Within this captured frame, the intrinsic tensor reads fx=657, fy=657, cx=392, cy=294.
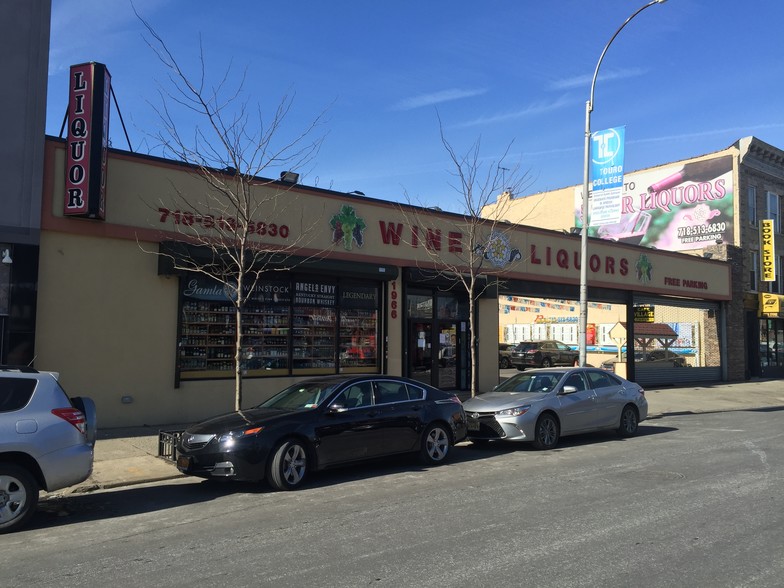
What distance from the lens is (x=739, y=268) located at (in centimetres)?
2953

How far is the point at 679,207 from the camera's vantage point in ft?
106

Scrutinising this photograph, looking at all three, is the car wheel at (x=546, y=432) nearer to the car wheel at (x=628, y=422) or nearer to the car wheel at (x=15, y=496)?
the car wheel at (x=628, y=422)

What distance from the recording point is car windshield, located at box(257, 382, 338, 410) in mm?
9039

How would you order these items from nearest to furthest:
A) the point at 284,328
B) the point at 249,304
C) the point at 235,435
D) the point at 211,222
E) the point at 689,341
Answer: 1. the point at 235,435
2. the point at 211,222
3. the point at 249,304
4. the point at 284,328
5. the point at 689,341

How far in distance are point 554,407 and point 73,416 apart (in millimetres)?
7754

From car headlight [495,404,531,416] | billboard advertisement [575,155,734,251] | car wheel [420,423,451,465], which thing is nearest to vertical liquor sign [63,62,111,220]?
car wheel [420,423,451,465]

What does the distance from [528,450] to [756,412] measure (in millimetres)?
10226

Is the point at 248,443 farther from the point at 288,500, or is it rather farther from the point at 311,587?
the point at 311,587

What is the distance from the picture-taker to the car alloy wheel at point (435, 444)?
9930 mm

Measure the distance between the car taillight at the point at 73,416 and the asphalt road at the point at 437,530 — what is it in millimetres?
995

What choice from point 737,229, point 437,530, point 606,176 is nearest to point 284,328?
point 606,176

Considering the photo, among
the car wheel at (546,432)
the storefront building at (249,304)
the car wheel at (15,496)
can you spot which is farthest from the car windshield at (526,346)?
the car wheel at (15,496)

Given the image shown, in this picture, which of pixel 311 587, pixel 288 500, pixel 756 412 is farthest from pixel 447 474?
pixel 756 412

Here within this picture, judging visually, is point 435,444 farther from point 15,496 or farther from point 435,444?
point 15,496
